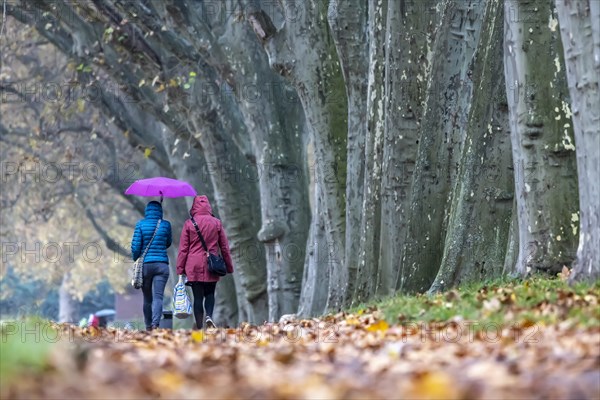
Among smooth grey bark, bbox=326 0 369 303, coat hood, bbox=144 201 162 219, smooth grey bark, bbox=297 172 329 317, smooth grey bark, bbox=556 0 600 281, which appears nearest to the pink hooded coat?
coat hood, bbox=144 201 162 219

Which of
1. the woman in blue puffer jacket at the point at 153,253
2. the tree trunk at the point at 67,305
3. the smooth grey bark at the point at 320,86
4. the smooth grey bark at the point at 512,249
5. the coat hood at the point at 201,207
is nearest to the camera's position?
the smooth grey bark at the point at 512,249

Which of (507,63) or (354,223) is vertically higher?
(507,63)

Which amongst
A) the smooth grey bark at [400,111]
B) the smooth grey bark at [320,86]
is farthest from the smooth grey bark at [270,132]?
the smooth grey bark at [400,111]

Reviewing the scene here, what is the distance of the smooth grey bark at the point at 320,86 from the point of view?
58.9 feet

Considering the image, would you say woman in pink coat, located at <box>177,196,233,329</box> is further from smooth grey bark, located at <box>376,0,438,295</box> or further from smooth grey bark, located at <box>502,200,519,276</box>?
smooth grey bark, located at <box>502,200,519,276</box>

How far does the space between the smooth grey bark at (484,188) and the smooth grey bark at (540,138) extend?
1.20 metres

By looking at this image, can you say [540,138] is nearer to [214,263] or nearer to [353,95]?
[214,263]

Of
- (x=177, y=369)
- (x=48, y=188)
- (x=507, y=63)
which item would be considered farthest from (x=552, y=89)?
(x=48, y=188)

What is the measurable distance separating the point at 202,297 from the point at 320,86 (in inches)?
154

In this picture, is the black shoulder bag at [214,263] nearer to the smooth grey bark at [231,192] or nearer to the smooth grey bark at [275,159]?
the smooth grey bark at [275,159]

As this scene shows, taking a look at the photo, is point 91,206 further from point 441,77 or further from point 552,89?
point 552,89

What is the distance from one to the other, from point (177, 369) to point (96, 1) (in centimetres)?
1852

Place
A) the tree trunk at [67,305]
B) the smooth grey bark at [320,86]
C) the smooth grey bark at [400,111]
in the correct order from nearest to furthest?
the smooth grey bark at [400,111], the smooth grey bark at [320,86], the tree trunk at [67,305]

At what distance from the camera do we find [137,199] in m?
32.0
